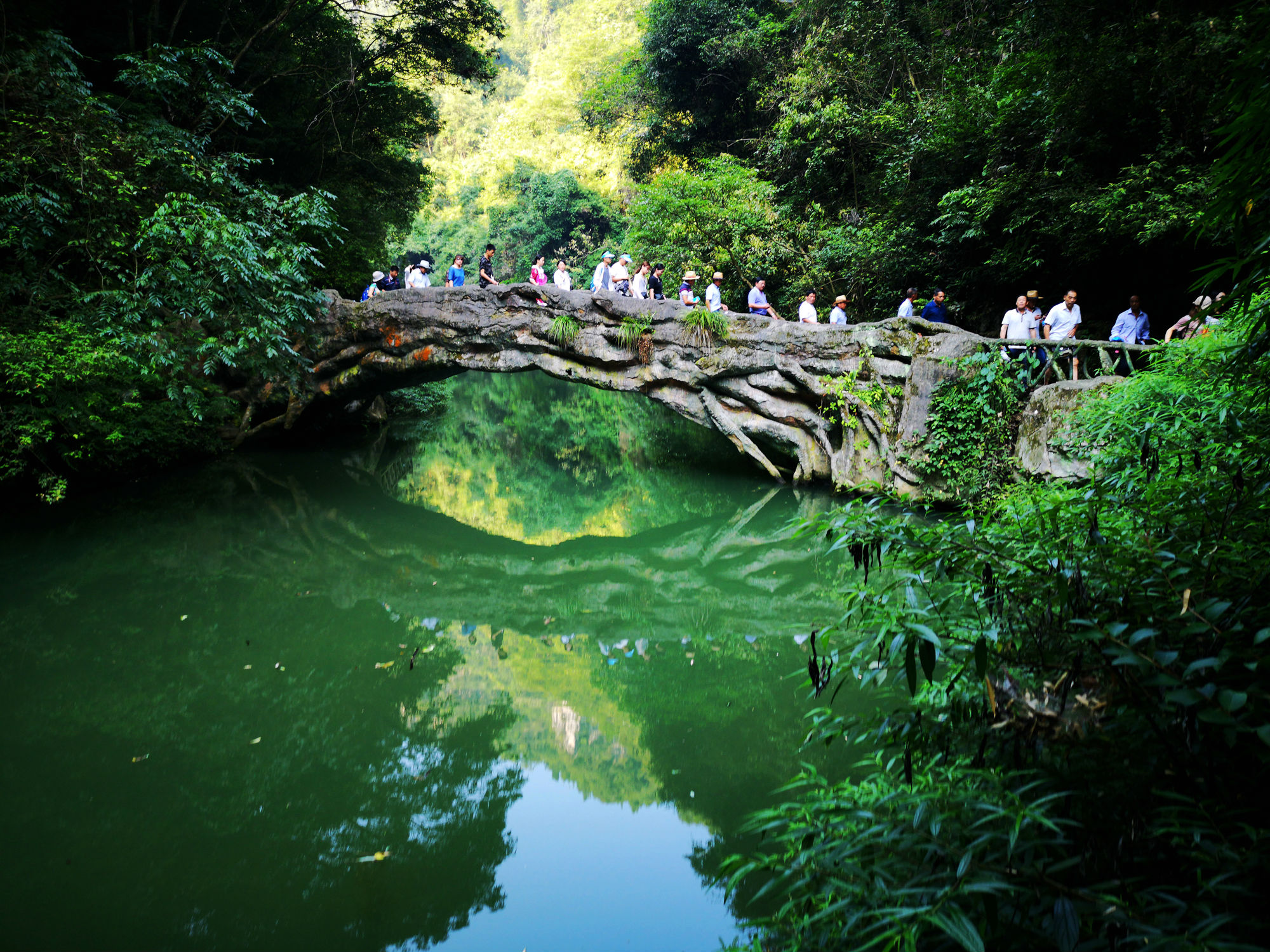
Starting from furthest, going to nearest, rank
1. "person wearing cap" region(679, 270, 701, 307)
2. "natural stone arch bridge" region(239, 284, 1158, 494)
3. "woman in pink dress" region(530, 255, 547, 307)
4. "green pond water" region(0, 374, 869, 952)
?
"woman in pink dress" region(530, 255, 547, 307) < "person wearing cap" region(679, 270, 701, 307) < "natural stone arch bridge" region(239, 284, 1158, 494) < "green pond water" region(0, 374, 869, 952)

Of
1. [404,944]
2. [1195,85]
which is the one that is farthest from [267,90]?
[404,944]

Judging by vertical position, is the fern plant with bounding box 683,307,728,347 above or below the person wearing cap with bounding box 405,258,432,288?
below

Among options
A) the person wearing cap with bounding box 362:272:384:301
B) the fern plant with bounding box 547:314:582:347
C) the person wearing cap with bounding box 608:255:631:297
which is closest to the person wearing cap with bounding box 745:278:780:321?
the person wearing cap with bounding box 608:255:631:297

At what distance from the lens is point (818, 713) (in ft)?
8.00

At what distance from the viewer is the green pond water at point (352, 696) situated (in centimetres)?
354

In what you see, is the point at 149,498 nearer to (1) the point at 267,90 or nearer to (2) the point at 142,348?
(2) the point at 142,348

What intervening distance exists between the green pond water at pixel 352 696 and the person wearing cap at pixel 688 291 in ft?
11.8

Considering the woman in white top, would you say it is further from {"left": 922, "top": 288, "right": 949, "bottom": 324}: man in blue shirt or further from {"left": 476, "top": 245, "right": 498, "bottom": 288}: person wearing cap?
{"left": 922, "top": 288, "right": 949, "bottom": 324}: man in blue shirt

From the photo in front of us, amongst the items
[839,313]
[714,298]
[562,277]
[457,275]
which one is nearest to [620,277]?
[562,277]

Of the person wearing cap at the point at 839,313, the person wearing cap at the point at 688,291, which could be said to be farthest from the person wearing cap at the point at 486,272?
the person wearing cap at the point at 839,313

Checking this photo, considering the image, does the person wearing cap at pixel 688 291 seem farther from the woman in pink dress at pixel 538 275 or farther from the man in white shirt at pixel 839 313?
the woman in pink dress at pixel 538 275

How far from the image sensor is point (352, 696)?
5.47m

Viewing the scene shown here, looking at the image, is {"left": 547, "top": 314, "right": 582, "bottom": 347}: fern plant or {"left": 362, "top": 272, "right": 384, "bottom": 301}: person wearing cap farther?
{"left": 362, "top": 272, "right": 384, "bottom": 301}: person wearing cap

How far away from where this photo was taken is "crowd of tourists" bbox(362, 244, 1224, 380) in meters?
8.97
